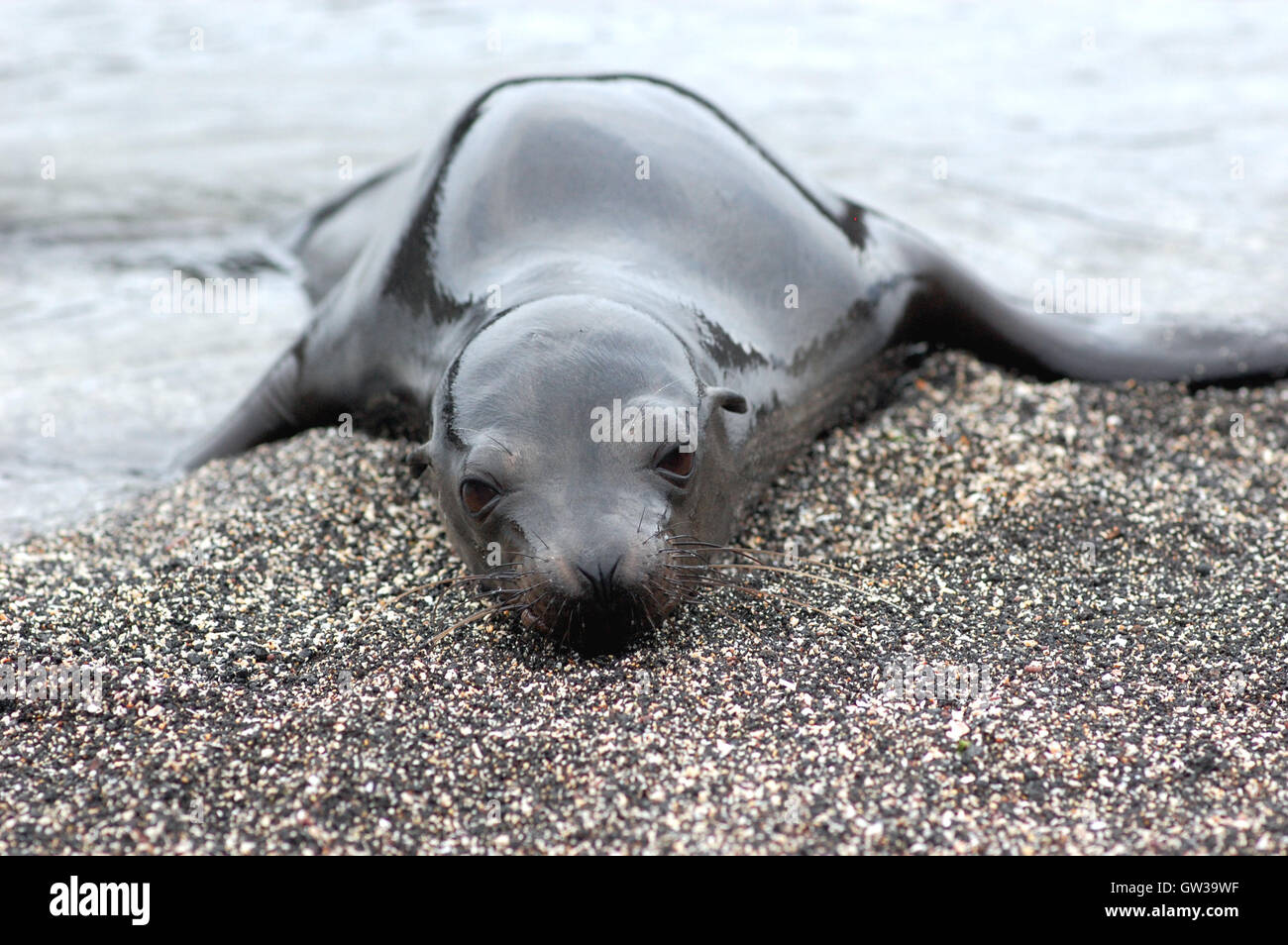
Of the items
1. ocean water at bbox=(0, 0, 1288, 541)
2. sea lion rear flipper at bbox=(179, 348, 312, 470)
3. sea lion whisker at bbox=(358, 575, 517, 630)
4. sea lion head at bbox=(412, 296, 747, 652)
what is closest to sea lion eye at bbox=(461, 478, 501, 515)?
sea lion head at bbox=(412, 296, 747, 652)

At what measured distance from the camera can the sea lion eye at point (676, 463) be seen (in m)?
3.52

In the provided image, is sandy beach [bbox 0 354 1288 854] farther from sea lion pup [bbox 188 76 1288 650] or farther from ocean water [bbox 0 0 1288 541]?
ocean water [bbox 0 0 1288 541]

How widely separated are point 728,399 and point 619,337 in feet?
1.17

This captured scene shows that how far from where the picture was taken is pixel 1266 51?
1173 centimetres

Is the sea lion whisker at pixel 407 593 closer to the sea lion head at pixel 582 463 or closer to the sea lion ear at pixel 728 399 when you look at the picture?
the sea lion head at pixel 582 463

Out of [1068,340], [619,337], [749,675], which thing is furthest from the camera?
[1068,340]

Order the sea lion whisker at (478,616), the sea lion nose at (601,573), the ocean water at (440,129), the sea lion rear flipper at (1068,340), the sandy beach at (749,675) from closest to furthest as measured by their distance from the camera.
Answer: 1. the sandy beach at (749,675)
2. the sea lion nose at (601,573)
3. the sea lion whisker at (478,616)
4. the sea lion rear flipper at (1068,340)
5. the ocean water at (440,129)

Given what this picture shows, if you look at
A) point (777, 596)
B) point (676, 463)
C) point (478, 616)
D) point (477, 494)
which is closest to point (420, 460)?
point (477, 494)

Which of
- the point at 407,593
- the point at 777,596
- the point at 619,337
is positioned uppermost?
the point at 619,337

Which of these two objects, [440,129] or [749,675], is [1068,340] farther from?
[440,129]

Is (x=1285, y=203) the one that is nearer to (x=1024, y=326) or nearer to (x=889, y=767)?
(x=1024, y=326)

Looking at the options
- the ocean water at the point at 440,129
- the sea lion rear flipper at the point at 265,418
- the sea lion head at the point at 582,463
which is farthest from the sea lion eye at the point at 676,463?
the ocean water at the point at 440,129

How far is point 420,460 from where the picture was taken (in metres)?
3.85

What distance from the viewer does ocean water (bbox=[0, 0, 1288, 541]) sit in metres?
6.78
